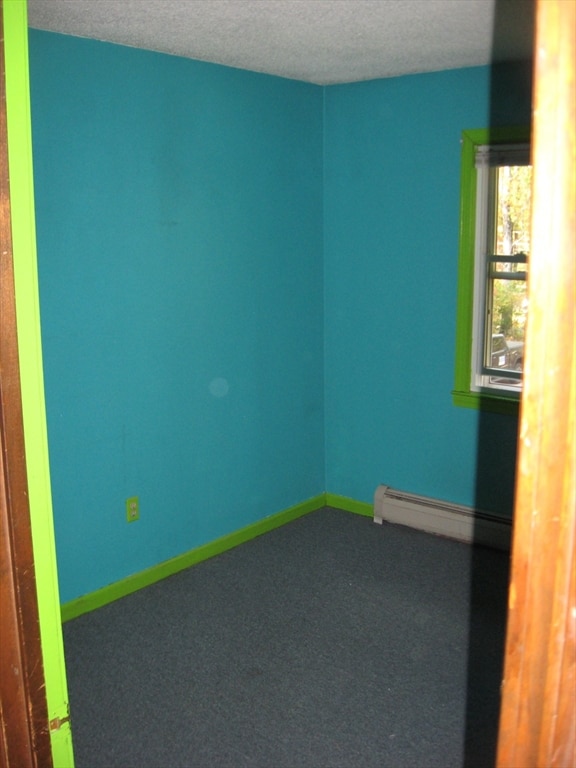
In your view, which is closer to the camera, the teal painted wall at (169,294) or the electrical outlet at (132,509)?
the teal painted wall at (169,294)

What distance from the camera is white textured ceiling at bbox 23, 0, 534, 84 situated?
8.42 feet

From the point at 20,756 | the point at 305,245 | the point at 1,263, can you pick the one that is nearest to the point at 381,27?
the point at 305,245

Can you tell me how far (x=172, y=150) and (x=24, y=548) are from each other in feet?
8.72

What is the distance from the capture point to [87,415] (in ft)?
10.5

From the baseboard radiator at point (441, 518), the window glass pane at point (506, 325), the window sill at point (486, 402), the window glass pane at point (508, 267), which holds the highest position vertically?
the window glass pane at point (508, 267)

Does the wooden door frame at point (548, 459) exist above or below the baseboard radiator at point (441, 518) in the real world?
above

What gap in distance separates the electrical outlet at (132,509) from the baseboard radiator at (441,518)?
1.46 metres

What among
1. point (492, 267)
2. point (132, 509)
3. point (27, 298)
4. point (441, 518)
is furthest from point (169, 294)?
point (27, 298)

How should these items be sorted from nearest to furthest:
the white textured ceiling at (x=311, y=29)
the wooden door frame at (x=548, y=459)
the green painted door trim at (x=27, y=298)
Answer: the wooden door frame at (x=548, y=459), the green painted door trim at (x=27, y=298), the white textured ceiling at (x=311, y=29)

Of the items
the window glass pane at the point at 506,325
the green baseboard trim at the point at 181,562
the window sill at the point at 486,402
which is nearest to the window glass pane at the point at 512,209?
the window glass pane at the point at 506,325

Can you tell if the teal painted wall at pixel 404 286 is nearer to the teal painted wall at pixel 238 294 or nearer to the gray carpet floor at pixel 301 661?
the teal painted wall at pixel 238 294

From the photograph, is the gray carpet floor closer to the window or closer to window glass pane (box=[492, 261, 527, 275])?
the window

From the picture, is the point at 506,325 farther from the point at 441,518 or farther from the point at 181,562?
the point at 181,562

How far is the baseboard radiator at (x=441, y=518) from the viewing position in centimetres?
382
